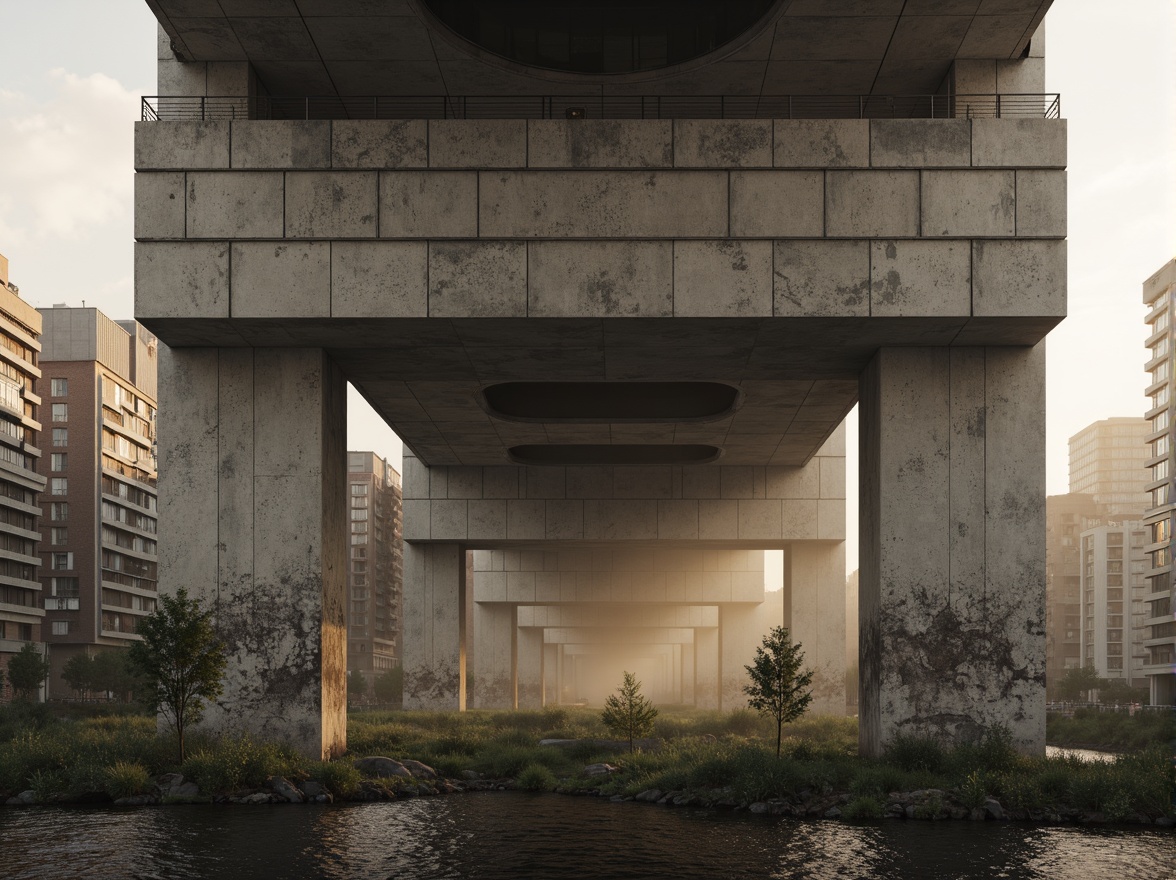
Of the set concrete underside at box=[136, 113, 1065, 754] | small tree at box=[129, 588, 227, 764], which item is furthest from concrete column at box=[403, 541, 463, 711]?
small tree at box=[129, 588, 227, 764]

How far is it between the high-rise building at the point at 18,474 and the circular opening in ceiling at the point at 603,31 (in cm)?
6581

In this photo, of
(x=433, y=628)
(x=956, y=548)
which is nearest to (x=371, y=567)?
(x=433, y=628)

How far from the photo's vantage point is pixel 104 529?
96000 mm

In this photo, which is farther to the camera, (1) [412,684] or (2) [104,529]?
(2) [104,529]

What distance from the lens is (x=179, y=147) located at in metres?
21.4

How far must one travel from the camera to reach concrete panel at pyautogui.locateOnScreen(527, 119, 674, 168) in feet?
70.1

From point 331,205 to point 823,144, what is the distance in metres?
9.15

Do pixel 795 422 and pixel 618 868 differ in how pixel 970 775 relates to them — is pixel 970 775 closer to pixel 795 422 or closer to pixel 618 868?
pixel 618 868

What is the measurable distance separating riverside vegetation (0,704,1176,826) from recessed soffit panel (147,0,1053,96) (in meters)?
12.7

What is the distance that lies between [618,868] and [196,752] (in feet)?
33.0

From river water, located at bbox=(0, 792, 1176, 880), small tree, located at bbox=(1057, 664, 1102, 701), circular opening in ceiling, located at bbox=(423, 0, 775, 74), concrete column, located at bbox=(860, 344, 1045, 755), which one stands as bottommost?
small tree, located at bbox=(1057, 664, 1102, 701)

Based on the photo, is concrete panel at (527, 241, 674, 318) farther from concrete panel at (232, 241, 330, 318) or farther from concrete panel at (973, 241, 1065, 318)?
concrete panel at (973, 241, 1065, 318)

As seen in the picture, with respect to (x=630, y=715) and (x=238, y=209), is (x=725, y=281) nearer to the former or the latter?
(x=238, y=209)

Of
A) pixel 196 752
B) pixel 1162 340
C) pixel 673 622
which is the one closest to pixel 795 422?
pixel 196 752
